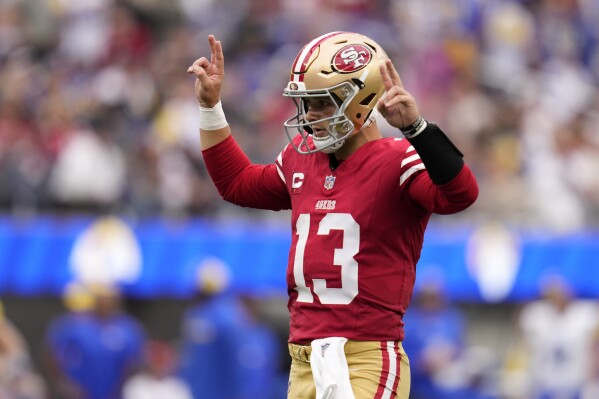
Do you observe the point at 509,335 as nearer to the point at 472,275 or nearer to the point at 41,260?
the point at 472,275

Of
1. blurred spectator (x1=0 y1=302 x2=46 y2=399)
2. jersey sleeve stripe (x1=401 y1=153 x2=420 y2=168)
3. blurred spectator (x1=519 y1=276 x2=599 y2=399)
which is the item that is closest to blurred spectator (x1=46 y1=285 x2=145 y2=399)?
blurred spectator (x1=0 y1=302 x2=46 y2=399)

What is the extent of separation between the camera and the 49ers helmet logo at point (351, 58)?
526 centimetres

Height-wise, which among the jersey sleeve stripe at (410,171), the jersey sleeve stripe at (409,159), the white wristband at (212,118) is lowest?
the jersey sleeve stripe at (410,171)

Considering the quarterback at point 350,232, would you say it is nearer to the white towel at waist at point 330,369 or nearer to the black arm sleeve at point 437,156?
the white towel at waist at point 330,369

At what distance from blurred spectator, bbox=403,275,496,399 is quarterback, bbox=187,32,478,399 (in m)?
5.07

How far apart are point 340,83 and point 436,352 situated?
17.9 feet

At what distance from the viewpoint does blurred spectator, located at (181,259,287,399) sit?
35.7ft

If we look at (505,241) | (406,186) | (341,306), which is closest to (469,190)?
(406,186)

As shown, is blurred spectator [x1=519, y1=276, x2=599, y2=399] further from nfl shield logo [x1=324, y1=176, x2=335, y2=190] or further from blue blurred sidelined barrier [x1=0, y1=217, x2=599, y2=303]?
nfl shield logo [x1=324, y1=176, x2=335, y2=190]

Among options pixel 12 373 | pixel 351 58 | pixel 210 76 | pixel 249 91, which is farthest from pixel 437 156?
pixel 249 91

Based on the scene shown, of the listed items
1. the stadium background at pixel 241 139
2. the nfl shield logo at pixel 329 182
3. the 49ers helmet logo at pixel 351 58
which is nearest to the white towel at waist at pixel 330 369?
the nfl shield logo at pixel 329 182

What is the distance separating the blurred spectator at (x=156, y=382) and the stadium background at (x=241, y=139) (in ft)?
3.64

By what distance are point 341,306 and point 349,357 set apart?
187 mm

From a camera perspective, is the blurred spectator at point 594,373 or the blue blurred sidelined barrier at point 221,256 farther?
the blue blurred sidelined barrier at point 221,256
